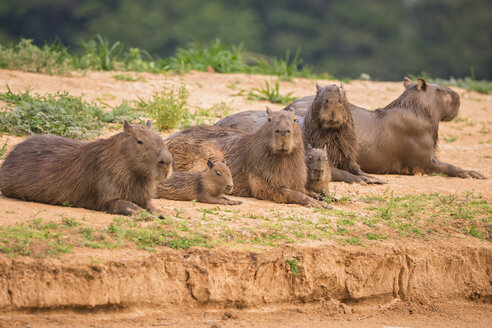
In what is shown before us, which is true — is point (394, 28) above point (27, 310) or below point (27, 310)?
above

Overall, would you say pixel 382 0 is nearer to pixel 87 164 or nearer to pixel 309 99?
pixel 309 99

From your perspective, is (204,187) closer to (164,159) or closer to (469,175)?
(164,159)

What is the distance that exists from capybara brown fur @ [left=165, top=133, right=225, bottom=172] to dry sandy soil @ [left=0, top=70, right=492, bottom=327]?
837 mm

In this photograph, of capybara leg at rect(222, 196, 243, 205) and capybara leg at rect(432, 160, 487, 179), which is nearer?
capybara leg at rect(222, 196, 243, 205)

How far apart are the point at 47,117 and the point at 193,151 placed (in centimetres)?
207

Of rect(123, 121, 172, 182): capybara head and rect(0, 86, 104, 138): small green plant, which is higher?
rect(0, 86, 104, 138): small green plant

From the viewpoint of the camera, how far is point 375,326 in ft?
18.1

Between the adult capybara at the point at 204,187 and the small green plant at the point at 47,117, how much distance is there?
6.80ft

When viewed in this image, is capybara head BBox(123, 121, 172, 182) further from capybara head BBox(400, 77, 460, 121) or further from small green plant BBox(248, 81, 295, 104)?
small green plant BBox(248, 81, 295, 104)

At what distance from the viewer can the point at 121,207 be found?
18.6 ft

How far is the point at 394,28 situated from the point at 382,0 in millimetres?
1603

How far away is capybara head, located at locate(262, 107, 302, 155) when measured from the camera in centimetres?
691

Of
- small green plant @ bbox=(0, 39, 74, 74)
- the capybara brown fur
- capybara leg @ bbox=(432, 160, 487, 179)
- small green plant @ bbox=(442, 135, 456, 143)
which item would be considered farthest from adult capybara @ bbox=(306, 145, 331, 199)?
small green plant @ bbox=(0, 39, 74, 74)

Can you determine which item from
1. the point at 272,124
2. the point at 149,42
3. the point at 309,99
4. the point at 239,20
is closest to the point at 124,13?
the point at 149,42
